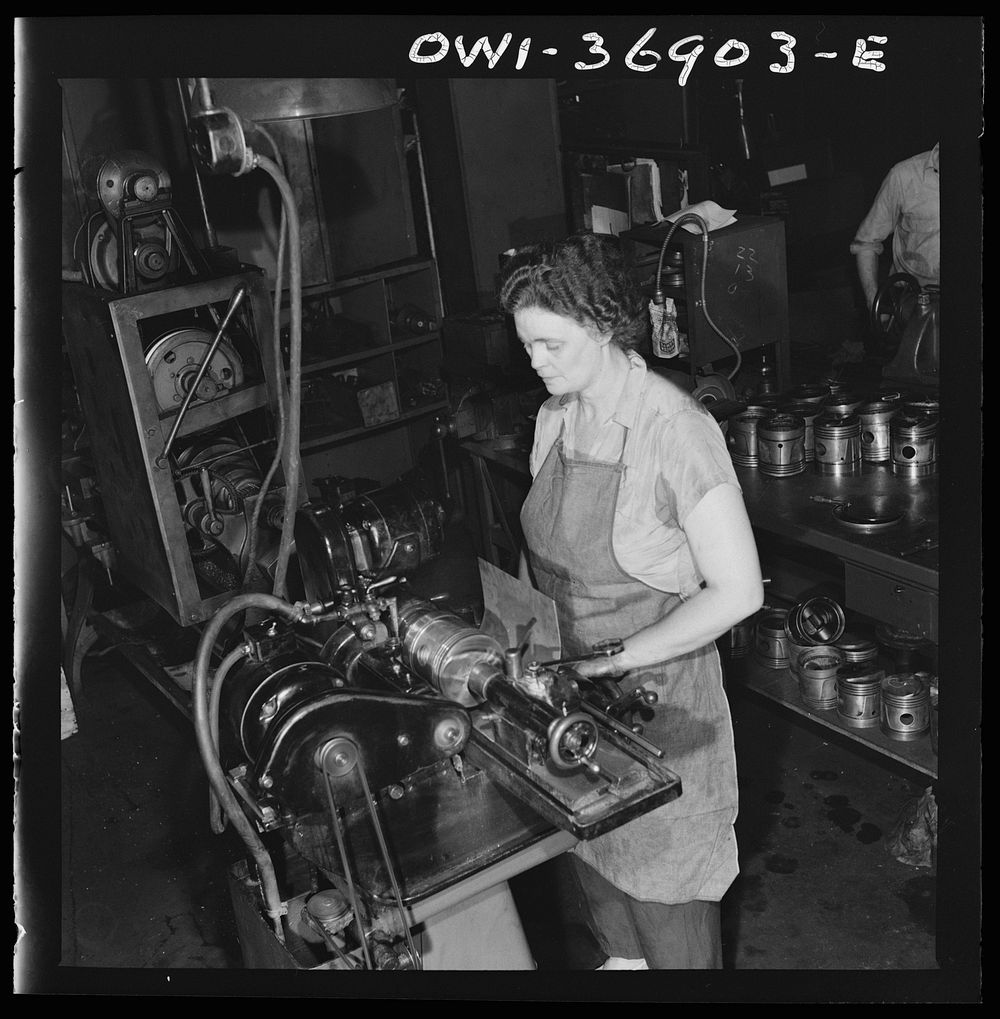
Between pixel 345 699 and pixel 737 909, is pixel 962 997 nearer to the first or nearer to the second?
pixel 737 909

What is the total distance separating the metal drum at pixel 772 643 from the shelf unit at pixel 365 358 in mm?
1394

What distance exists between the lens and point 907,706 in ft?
9.02

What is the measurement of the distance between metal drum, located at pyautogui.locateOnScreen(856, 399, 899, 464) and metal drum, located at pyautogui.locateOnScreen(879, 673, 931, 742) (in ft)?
1.77

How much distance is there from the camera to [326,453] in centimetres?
454

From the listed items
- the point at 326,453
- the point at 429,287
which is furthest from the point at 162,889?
the point at 429,287

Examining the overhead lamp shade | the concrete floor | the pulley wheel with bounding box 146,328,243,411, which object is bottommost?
the concrete floor

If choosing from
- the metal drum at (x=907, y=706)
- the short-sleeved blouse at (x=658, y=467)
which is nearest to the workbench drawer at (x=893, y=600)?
the metal drum at (x=907, y=706)

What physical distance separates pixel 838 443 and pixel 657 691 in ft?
3.75

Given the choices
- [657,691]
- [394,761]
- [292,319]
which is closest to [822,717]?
[657,691]

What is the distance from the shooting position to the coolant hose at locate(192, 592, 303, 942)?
156cm

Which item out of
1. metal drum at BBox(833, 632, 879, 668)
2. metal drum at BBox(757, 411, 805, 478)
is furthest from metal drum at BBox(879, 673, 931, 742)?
metal drum at BBox(757, 411, 805, 478)

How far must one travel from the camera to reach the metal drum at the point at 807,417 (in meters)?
2.96

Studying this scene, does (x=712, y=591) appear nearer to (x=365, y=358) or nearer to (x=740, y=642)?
(x=740, y=642)

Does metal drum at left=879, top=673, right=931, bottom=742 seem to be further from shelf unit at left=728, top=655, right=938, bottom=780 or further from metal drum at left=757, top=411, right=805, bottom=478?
metal drum at left=757, top=411, right=805, bottom=478
